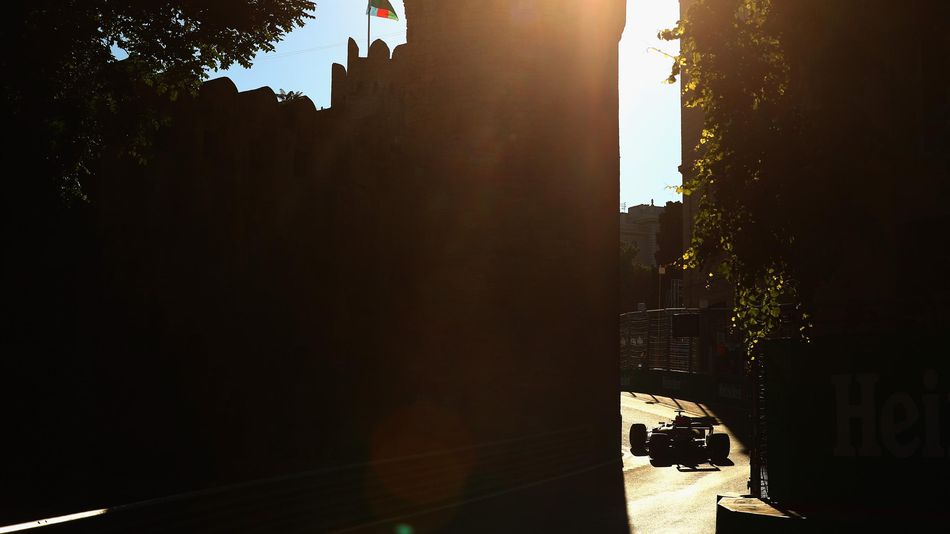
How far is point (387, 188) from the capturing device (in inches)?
1083

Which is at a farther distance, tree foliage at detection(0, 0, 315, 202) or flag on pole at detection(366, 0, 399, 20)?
flag on pole at detection(366, 0, 399, 20)

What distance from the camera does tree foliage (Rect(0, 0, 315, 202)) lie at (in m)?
14.6

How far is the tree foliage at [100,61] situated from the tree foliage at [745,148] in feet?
23.6

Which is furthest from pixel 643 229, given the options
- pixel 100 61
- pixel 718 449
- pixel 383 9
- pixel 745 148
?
pixel 100 61

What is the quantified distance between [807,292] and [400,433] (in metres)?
13.9

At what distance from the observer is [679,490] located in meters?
18.5

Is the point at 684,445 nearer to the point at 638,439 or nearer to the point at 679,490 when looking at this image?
the point at 638,439

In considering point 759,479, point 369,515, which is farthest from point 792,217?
point 369,515

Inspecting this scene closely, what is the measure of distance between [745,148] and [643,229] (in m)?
139

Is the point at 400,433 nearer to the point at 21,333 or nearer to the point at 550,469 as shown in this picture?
the point at 550,469

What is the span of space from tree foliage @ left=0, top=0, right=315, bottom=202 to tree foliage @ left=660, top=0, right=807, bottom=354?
23.6 ft

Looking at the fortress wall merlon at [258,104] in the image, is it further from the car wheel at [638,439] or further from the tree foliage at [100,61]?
the car wheel at [638,439]

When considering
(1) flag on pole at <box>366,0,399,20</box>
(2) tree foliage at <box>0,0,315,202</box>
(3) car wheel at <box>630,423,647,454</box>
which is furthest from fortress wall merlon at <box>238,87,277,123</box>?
(1) flag on pole at <box>366,0,399,20</box>

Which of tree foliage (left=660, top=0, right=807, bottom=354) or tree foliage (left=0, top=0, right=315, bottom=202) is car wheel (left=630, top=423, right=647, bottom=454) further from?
tree foliage (left=0, top=0, right=315, bottom=202)
